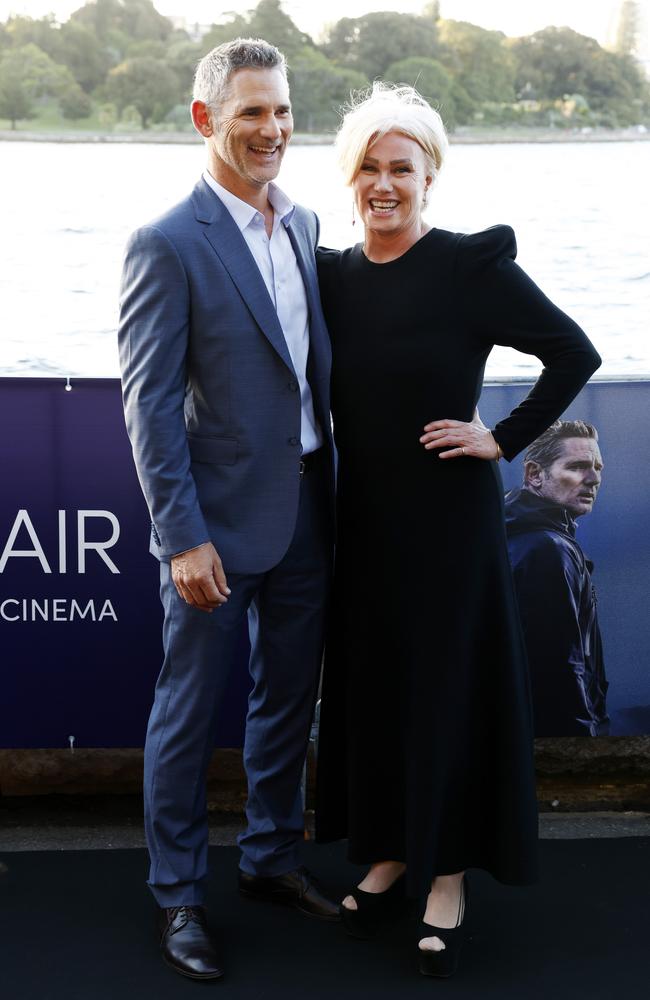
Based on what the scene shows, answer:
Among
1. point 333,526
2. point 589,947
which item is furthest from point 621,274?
point 589,947

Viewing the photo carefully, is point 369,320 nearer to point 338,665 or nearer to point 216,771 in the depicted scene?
point 338,665

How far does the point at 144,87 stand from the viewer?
4219 millimetres

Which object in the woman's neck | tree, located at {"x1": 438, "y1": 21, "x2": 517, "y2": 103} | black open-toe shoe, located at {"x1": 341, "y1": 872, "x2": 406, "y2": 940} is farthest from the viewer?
tree, located at {"x1": 438, "y1": 21, "x2": 517, "y2": 103}

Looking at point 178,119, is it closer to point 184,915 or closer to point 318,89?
point 318,89

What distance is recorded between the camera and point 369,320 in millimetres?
2250

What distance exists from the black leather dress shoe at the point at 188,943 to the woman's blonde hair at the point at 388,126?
1571mm

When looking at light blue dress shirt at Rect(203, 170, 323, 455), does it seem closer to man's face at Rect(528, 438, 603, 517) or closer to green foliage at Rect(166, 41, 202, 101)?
man's face at Rect(528, 438, 603, 517)

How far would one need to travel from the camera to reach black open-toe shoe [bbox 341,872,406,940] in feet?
8.11

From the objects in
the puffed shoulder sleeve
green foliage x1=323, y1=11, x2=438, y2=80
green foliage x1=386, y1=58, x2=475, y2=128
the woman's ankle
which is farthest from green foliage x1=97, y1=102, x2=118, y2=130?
the woman's ankle

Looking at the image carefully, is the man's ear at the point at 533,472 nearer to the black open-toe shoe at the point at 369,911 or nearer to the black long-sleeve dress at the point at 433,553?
the black long-sleeve dress at the point at 433,553

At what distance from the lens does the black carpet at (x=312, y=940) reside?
2268 mm

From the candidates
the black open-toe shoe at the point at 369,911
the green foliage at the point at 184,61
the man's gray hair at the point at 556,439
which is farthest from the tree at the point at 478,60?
the black open-toe shoe at the point at 369,911

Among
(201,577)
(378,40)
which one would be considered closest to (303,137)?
(378,40)

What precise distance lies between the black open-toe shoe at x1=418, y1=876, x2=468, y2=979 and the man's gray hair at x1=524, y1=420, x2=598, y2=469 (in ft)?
3.76
